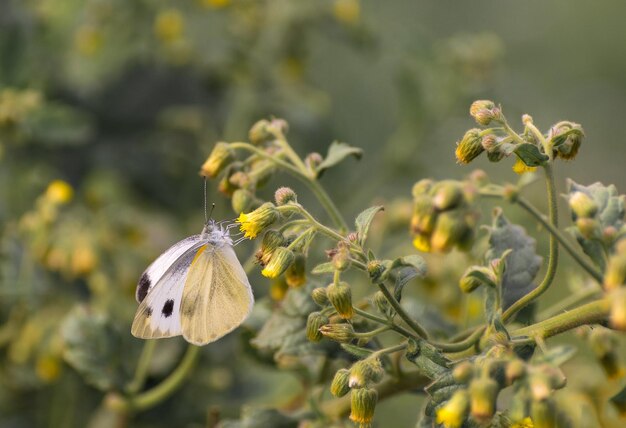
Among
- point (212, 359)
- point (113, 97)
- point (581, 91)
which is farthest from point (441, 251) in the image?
point (581, 91)

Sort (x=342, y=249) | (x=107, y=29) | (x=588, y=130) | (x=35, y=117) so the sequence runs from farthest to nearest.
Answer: (x=588, y=130), (x=107, y=29), (x=35, y=117), (x=342, y=249)

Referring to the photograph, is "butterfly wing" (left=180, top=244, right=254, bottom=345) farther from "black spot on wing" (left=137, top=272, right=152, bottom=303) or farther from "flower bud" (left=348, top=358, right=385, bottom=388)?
"flower bud" (left=348, top=358, right=385, bottom=388)

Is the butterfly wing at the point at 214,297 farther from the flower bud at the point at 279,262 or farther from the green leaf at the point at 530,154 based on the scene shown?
the green leaf at the point at 530,154

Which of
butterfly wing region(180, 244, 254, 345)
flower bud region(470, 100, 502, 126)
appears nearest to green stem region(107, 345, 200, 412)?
butterfly wing region(180, 244, 254, 345)

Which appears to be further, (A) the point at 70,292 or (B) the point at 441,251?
(A) the point at 70,292

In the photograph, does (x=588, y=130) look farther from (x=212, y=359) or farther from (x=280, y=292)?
(x=280, y=292)
